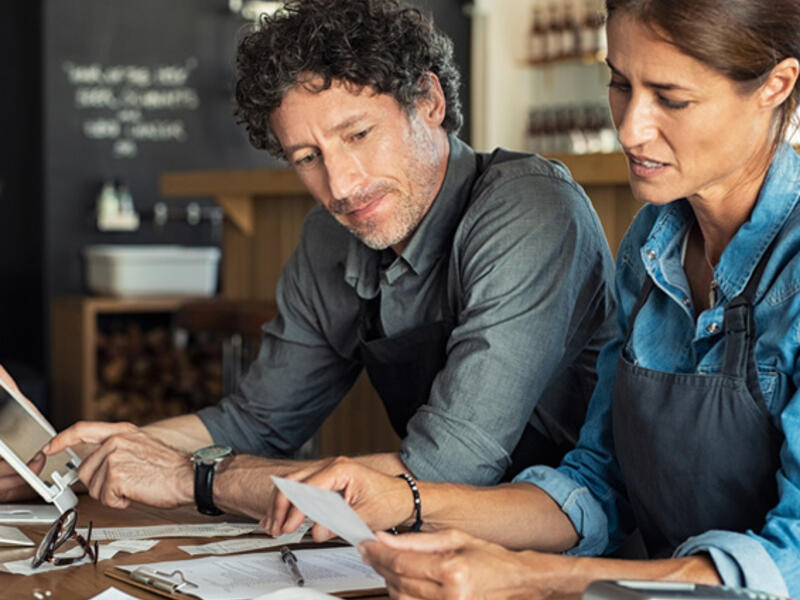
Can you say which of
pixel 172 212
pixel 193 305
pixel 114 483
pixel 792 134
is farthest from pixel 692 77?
pixel 172 212

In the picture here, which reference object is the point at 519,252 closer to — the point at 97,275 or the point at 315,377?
the point at 315,377

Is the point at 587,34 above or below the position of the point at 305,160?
above

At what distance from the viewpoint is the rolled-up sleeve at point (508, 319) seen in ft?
5.42

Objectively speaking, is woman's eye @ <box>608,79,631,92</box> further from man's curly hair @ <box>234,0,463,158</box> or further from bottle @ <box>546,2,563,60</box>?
bottle @ <box>546,2,563,60</box>

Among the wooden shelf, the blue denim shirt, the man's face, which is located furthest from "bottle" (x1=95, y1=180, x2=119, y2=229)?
the blue denim shirt

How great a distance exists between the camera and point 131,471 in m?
1.75

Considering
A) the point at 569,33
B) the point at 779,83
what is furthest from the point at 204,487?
the point at 569,33

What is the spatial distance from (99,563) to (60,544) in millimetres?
56

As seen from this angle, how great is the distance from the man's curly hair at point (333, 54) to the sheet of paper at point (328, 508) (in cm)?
85

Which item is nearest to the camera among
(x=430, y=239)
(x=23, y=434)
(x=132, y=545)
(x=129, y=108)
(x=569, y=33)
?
(x=132, y=545)

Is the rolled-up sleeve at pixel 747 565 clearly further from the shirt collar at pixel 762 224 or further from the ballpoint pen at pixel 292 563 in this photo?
the ballpoint pen at pixel 292 563

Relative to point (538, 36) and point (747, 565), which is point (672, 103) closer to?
point (747, 565)

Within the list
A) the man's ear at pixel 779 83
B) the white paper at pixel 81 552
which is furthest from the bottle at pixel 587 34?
the white paper at pixel 81 552

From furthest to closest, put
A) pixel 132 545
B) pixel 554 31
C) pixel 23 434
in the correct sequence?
pixel 554 31
pixel 23 434
pixel 132 545
